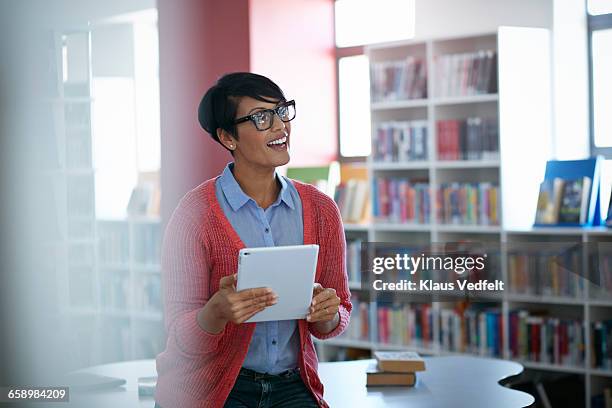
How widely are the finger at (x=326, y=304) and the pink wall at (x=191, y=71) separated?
7.14ft

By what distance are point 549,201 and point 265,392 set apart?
2231mm

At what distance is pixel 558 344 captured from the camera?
362cm

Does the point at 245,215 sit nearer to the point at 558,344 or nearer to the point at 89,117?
the point at 89,117

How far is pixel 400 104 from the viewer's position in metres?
3.98

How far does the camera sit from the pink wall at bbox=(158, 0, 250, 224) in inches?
152

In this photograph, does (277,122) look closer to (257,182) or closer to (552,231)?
(257,182)

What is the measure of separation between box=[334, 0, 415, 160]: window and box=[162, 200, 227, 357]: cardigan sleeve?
279 cm

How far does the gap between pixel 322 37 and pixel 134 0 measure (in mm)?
1776

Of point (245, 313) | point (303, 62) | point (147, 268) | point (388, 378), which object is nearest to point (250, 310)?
point (245, 313)

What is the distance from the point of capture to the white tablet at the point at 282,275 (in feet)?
5.02

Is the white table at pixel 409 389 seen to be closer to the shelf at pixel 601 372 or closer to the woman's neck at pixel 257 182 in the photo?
the woman's neck at pixel 257 182

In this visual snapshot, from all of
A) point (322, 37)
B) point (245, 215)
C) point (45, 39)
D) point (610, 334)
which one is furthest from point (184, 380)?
point (322, 37)

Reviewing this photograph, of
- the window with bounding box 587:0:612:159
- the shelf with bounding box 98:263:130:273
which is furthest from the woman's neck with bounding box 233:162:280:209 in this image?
the window with bounding box 587:0:612:159

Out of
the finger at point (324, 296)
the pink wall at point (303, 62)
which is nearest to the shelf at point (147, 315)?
the pink wall at point (303, 62)
